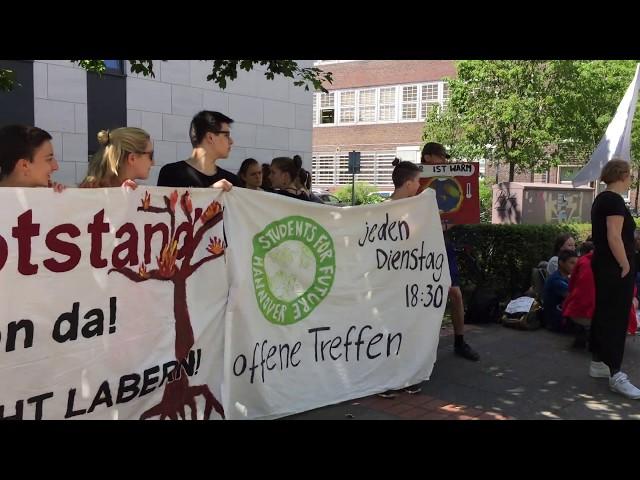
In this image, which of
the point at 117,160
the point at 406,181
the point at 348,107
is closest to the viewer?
the point at 117,160

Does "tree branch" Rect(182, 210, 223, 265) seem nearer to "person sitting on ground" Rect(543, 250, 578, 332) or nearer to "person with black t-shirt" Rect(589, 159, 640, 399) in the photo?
"person with black t-shirt" Rect(589, 159, 640, 399)

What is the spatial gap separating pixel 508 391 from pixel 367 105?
35627mm

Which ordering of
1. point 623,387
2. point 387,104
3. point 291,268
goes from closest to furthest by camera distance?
point 291,268 → point 623,387 → point 387,104

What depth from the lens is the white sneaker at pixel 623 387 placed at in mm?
4856

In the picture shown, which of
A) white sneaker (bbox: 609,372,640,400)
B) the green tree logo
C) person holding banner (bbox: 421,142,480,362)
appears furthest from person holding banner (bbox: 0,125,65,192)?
white sneaker (bbox: 609,372,640,400)

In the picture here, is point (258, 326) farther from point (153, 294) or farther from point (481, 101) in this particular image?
point (481, 101)

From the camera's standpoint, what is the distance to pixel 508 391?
197 inches

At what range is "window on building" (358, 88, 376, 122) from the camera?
39.0m

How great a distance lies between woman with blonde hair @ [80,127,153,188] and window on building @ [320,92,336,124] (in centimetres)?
3778

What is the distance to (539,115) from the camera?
1628cm

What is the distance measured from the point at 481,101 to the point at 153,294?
1448 cm

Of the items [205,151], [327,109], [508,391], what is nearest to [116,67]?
[205,151]

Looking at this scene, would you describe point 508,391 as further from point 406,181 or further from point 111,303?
point 111,303

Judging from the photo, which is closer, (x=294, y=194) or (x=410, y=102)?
(x=294, y=194)
